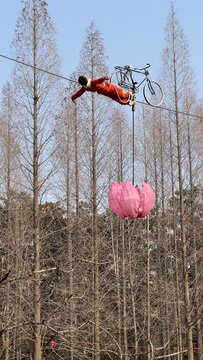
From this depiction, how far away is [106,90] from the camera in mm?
5207

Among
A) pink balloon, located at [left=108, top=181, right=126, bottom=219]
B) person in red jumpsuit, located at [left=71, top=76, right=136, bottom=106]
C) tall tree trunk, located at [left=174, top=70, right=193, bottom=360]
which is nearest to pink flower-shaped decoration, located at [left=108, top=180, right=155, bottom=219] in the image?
pink balloon, located at [left=108, top=181, right=126, bottom=219]

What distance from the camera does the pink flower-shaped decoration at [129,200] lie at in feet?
17.4

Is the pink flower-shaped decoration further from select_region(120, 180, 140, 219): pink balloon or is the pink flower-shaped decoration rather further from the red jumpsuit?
the red jumpsuit

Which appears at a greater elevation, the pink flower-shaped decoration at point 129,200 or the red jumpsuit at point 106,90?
the red jumpsuit at point 106,90

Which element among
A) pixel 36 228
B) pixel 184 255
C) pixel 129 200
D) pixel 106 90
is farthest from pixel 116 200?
pixel 184 255

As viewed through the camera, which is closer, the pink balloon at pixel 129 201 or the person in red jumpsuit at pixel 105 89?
the person in red jumpsuit at pixel 105 89

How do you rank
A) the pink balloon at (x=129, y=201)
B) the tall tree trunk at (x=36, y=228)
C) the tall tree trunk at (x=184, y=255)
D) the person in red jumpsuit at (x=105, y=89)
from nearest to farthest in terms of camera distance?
the person in red jumpsuit at (x=105, y=89) → the pink balloon at (x=129, y=201) → the tall tree trunk at (x=36, y=228) → the tall tree trunk at (x=184, y=255)

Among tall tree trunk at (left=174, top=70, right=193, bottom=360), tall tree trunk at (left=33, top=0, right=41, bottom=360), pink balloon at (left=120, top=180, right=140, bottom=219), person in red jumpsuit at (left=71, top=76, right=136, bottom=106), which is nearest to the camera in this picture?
person in red jumpsuit at (left=71, top=76, right=136, bottom=106)

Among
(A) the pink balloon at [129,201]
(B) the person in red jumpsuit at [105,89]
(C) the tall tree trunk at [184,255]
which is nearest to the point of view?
(B) the person in red jumpsuit at [105,89]

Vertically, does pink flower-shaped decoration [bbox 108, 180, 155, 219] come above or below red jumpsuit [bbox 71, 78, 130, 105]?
below

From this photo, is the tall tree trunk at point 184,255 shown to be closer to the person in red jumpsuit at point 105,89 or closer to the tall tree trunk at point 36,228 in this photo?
the tall tree trunk at point 36,228

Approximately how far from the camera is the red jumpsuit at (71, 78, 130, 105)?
507 centimetres

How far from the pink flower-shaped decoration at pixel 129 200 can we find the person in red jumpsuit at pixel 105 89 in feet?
3.00

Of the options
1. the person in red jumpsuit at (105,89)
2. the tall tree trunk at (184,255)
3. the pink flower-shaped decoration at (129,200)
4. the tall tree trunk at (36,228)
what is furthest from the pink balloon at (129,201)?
→ the tall tree trunk at (184,255)
